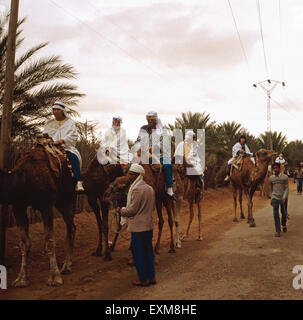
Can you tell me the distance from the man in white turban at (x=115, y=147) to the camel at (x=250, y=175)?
5976 mm

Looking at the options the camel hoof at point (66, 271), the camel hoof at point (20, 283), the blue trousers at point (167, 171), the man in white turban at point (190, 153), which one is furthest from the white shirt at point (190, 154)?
the camel hoof at point (20, 283)

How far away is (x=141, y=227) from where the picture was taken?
6.44m

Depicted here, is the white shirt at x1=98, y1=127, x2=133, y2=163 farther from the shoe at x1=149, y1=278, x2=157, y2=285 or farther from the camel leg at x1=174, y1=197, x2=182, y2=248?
the shoe at x1=149, y1=278, x2=157, y2=285

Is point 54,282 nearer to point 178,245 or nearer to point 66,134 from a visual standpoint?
point 66,134

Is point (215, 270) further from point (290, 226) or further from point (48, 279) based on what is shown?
point (290, 226)

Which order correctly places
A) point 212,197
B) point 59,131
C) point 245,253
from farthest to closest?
1. point 212,197
2. point 245,253
3. point 59,131

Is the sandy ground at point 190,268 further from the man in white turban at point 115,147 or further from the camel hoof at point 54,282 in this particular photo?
the man in white turban at point 115,147

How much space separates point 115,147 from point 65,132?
1506 mm

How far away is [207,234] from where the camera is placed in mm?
11805

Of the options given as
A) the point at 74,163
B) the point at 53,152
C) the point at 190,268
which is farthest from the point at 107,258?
the point at 53,152

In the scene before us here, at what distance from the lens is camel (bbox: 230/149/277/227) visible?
535 inches

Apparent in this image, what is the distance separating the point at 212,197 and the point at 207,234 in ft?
43.9

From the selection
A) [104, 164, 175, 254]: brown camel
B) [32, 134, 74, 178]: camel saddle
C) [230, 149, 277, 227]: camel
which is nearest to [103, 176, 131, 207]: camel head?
[104, 164, 175, 254]: brown camel
